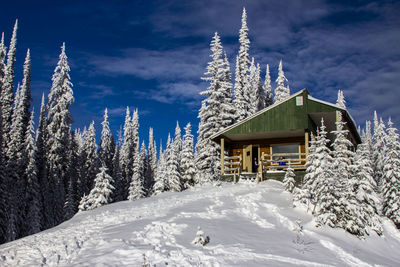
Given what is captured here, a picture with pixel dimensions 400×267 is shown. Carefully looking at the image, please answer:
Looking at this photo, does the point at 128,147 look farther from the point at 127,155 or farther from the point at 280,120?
the point at 280,120

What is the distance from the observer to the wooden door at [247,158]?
1148 inches

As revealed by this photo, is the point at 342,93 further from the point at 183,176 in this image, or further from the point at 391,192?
the point at 391,192

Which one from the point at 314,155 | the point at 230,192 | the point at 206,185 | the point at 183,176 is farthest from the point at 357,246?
the point at 183,176

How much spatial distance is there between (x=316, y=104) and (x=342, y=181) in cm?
1130

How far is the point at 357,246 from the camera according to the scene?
12570mm

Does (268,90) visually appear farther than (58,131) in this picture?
Yes

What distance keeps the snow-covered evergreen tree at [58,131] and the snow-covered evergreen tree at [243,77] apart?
20291 mm

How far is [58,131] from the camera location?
4153 centimetres

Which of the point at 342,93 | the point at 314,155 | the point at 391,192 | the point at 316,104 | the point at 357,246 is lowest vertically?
the point at 357,246

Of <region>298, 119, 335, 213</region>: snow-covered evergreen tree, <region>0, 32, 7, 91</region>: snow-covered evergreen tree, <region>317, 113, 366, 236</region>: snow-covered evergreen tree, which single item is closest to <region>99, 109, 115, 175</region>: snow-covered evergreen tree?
<region>0, 32, 7, 91</region>: snow-covered evergreen tree

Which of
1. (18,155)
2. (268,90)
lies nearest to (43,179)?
(18,155)

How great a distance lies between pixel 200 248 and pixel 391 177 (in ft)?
51.9

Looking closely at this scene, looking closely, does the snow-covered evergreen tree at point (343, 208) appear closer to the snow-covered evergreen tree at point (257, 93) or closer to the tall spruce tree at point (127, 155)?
the snow-covered evergreen tree at point (257, 93)

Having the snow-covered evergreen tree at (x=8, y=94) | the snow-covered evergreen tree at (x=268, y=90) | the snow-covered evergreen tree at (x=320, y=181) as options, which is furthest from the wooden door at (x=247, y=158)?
the snow-covered evergreen tree at (x=8, y=94)
